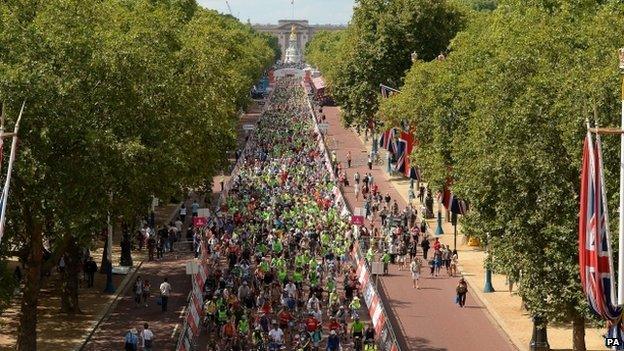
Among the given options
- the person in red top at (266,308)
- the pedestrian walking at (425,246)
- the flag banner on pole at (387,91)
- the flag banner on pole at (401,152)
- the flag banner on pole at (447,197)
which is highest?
the flag banner on pole at (387,91)

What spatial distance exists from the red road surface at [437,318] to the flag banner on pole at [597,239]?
14.4m

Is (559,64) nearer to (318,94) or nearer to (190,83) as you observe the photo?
(190,83)

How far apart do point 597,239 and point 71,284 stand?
889 inches


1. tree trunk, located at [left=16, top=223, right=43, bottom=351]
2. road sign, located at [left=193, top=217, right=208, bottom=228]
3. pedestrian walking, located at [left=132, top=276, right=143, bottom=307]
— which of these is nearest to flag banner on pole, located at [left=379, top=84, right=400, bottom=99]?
road sign, located at [left=193, top=217, right=208, bottom=228]

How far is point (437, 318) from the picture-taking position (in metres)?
38.8

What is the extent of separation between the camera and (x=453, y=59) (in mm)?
51688

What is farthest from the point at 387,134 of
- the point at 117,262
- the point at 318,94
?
the point at 318,94

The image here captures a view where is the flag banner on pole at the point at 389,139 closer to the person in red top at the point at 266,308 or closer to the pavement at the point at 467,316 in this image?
the pavement at the point at 467,316

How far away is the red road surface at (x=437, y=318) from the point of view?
116 feet

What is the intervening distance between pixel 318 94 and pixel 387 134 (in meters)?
83.0

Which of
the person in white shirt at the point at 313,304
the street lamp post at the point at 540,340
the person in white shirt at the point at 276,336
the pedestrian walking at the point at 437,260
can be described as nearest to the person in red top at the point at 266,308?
the person in white shirt at the point at 313,304

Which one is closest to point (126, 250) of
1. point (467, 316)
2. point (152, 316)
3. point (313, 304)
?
point (152, 316)

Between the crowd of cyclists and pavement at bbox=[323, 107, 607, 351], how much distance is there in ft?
5.84

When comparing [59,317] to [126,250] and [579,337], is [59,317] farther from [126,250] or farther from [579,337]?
[579,337]
